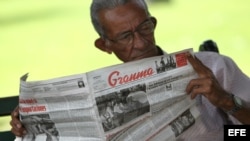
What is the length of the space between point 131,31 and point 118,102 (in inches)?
8.5

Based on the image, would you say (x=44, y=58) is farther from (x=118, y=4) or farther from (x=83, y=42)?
(x=118, y=4)

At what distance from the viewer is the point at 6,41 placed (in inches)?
158

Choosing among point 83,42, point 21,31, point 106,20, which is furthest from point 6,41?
point 106,20

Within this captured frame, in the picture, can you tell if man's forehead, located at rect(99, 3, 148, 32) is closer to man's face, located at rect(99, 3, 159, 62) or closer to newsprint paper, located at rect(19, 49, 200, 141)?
man's face, located at rect(99, 3, 159, 62)

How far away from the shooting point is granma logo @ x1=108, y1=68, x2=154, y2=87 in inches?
46.0

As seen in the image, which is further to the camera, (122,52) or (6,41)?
(6,41)

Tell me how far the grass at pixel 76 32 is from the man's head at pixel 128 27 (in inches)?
95.2

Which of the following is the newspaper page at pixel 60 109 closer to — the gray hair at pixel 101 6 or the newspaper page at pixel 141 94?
the newspaper page at pixel 141 94

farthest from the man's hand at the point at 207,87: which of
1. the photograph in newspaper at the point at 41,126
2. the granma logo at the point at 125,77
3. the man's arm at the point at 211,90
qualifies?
the photograph in newspaper at the point at 41,126

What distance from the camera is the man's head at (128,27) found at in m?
1.31

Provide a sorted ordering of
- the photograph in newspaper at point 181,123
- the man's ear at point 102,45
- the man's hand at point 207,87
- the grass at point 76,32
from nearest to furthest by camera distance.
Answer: the man's hand at point 207,87 → the photograph in newspaper at point 181,123 → the man's ear at point 102,45 → the grass at point 76,32

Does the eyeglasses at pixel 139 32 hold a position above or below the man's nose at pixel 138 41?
above

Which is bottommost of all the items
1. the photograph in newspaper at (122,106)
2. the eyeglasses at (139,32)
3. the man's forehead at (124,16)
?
the photograph in newspaper at (122,106)

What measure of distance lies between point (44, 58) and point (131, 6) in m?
2.84
